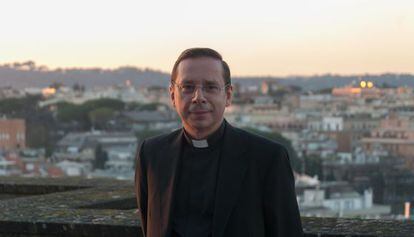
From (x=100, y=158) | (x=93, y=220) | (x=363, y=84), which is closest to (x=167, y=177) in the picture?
(x=93, y=220)

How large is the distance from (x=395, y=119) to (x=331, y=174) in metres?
18.3

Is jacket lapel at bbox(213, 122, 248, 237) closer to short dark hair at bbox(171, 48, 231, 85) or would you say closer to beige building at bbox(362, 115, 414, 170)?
short dark hair at bbox(171, 48, 231, 85)

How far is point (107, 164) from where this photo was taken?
2345 inches

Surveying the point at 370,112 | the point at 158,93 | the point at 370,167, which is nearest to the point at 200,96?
the point at 370,167

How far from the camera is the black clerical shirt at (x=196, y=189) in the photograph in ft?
6.51

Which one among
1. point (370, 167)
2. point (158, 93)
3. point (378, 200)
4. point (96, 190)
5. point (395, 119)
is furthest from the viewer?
point (158, 93)

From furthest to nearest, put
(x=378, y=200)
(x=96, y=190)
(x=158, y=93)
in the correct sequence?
(x=158, y=93) → (x=378, y=200) → (x=96, y=190)

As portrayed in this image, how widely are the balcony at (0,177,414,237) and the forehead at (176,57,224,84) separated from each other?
629 millimetres

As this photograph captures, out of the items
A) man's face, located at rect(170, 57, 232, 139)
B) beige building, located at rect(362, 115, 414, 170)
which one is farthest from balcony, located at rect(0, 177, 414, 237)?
beige building, located at rect(362, 115, 414, 170)

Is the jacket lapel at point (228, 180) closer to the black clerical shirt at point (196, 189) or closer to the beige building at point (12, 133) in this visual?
the black clerical shirt at point (196, 189)

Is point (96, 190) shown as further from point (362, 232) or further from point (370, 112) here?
point (370, 112)

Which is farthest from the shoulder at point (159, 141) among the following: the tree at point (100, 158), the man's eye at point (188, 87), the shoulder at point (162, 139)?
the tree at point (100, 158)

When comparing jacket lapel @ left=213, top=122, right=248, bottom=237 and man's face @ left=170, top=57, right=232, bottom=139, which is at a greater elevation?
man's face @ left=170, top=57, right=232, bottom=139

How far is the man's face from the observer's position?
78.4 inches
